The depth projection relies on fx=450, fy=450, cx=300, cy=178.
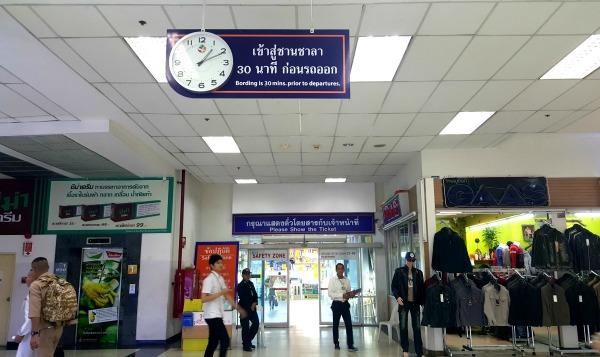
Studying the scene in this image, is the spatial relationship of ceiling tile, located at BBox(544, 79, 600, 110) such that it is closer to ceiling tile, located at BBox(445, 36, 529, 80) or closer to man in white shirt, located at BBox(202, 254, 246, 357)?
ceiling tile, located at BBox(445, 36, 529, 80)

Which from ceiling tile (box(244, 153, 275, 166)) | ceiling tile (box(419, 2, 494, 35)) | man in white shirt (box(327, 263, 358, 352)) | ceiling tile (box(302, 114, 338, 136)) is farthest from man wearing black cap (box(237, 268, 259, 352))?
ceiling tile (box(419, 2, 494, 35))

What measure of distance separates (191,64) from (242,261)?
8601 millimetres

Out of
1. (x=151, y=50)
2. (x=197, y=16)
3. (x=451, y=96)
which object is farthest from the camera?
(x=451, y=96)

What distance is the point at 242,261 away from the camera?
11172mm

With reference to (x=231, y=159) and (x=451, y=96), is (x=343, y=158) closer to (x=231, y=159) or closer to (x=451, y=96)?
(x=231, y=159)

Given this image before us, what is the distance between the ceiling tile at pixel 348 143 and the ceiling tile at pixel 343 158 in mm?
279

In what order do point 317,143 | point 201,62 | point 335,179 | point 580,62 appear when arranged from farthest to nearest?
point 335,179
point 317,143
point 580,62
point 201,62

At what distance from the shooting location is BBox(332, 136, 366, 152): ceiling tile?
7.31 meters

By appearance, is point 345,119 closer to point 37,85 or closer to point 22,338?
point 37,85

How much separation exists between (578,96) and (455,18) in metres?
2.90

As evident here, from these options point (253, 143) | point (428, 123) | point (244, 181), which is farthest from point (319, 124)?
point (244, 181)

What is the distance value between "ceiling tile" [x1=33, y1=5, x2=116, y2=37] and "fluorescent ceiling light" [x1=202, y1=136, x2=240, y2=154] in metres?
3.24

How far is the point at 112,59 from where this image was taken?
4.49 metres

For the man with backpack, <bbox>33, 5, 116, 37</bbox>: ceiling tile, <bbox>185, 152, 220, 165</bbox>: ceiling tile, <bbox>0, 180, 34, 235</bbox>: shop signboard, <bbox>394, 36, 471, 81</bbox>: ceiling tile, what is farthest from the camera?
<bbox>0, 180, 34, 235</bbox>: shop signboard
